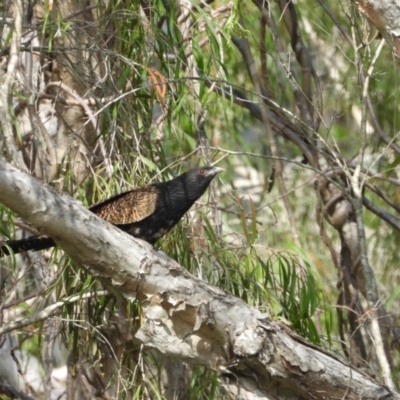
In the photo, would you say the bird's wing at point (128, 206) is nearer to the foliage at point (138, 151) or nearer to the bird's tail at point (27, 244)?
the foliage at point (138, 151)

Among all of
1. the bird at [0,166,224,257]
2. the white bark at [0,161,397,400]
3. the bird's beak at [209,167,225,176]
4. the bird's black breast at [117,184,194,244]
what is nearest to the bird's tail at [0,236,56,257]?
the bird at [0,166,224,257]

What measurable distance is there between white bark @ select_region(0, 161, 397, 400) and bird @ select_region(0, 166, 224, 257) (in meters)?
0.89

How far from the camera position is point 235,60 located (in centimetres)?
577

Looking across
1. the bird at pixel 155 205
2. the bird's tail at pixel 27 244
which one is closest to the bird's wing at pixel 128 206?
the bird at pixel 155 205

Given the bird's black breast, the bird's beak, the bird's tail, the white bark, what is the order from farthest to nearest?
the bird's beak
the bird's black breast
the bird's tail
the white bark

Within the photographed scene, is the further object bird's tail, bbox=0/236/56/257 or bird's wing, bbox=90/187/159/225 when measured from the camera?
bird's wing, bbox=90/187/159/225

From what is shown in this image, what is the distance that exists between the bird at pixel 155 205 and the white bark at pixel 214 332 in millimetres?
886

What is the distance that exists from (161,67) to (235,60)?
1.87 meters

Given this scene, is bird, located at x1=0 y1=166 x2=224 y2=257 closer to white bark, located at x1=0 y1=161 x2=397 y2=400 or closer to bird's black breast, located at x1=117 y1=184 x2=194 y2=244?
bird's black breast, located at x1=117 y1=184 x2=194 y2=244

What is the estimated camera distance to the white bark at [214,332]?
106 inches

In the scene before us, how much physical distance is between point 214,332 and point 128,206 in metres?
1.07

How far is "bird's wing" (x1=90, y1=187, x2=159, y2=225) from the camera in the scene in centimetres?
368

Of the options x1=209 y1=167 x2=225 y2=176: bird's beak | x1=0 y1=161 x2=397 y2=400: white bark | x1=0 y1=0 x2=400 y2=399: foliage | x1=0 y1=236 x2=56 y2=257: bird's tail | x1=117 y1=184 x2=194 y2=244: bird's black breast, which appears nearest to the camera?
x1=0 y1=161 x2=397 y2=400: white bark

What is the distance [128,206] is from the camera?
3.77 meters
